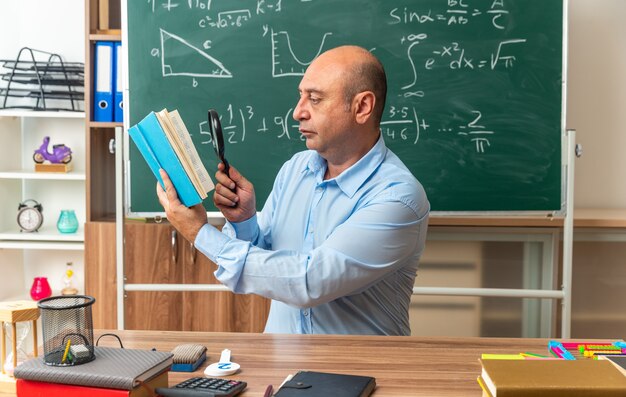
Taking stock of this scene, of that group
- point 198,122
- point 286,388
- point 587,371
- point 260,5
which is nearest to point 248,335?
point 286,388

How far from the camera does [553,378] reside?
1.17m

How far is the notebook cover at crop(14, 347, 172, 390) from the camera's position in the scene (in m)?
1.24

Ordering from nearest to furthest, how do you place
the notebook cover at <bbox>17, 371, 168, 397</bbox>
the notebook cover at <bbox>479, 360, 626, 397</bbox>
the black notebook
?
the notebook cover at <bbox>479, 360, 626, 397</bbox>
the notebook cover at <bbox>17, 371, 168, 397</bbox>
the black notebook

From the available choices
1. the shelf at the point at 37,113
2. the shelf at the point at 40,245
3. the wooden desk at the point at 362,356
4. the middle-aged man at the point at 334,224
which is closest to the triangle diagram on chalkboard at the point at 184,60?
the shelf at the point at 37,113

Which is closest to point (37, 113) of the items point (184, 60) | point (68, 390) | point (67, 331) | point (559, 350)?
point (184, 60)

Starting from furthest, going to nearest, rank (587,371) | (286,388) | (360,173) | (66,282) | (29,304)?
(66,282) < (360,173) < (29,304) < (286,388) < (587,371)

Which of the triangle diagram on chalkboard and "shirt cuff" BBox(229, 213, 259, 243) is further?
the triangle diagram on chalkboard

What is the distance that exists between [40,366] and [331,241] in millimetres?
755

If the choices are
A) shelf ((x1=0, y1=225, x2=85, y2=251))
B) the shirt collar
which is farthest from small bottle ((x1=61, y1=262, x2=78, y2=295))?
the shirt collar

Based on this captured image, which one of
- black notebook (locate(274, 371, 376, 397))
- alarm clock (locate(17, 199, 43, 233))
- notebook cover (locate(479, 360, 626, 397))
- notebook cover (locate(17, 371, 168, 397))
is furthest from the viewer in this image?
alarm clock (locate(17, 199, 43, 233))

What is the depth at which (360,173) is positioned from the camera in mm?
2037

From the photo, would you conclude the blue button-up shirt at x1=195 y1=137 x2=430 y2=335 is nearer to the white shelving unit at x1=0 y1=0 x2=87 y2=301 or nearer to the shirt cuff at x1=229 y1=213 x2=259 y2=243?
the shirt cuff at x1=229 y1=213 x2=259 y2=243

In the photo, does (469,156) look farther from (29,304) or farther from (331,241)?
(29,304)

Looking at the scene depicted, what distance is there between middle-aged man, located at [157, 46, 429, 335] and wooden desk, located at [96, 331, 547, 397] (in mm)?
123
